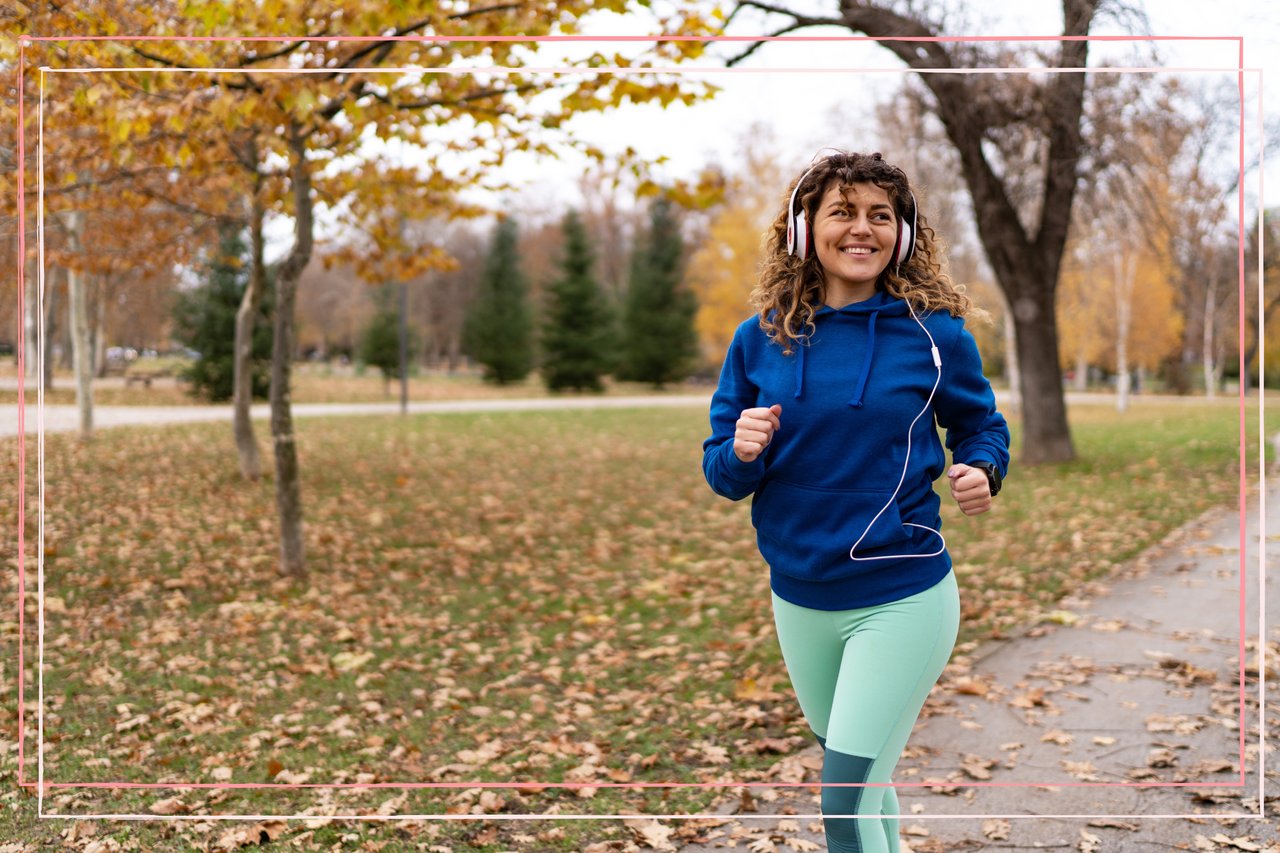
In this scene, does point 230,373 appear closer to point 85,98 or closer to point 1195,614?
point 85,98

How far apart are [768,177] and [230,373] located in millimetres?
15894

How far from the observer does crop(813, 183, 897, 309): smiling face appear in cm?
216

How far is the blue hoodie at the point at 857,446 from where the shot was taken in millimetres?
2113

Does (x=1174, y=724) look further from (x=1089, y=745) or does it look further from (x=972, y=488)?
(x=972, y=488)

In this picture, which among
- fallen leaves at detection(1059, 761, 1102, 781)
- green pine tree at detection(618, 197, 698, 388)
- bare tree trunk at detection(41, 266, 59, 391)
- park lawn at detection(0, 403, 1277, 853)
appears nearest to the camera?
fallen leaves at detection(1059, 761, 1102, 781)

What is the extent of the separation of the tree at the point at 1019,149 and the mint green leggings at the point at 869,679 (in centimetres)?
808

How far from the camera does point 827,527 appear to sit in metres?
2.14

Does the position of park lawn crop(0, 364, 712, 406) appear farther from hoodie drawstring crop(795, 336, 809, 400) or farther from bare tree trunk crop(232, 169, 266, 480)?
hoodie drawstring crop(795, 336, 809, 400)

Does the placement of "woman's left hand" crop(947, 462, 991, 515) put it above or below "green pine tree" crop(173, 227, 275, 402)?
below

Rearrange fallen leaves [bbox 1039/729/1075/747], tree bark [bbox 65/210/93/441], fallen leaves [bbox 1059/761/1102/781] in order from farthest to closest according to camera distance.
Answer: tree bark [bbox 65/210/93/441] < fallen leaves [bbox 1039/729/1075/747] < fallen leaves [bbox 1059/761/1102/781]

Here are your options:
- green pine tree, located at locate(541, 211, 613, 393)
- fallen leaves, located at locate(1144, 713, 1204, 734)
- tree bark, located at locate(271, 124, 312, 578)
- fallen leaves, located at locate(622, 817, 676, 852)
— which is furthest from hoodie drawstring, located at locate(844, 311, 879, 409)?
green pine tree, located at locate(541, 211, 613, 393)

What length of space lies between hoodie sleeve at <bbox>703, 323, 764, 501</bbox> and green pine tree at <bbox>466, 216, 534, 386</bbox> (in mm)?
32718

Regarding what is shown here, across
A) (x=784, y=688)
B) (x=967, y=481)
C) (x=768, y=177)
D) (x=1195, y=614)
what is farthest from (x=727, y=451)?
(x=768, y=177)

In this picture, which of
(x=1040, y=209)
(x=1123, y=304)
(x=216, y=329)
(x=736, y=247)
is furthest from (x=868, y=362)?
(x=736, y=247)
